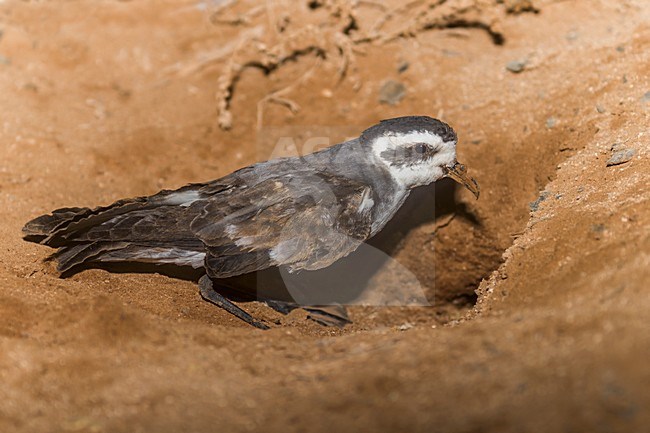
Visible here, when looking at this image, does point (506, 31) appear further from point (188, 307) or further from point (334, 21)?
point (188, 307)

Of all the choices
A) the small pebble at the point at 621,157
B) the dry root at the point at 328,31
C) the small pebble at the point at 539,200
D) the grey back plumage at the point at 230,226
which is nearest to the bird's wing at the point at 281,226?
the grey back plumage at the point at 230,226

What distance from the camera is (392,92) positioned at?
6.26 metres

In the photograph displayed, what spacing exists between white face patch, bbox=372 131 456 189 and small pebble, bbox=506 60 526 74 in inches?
66.7

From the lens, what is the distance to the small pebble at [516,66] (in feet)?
19.5

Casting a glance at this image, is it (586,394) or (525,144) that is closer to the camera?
(586,394)

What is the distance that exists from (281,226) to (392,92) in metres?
2.51

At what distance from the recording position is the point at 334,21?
6.90 meters

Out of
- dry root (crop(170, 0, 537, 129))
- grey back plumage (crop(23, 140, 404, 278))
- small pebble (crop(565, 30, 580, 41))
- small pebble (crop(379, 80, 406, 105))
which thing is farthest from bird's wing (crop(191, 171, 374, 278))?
small pebble (crop(565, 30, 580, 41))

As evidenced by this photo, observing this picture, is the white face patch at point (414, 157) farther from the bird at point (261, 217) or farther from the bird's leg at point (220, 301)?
the bird's leg at point (220, 301)

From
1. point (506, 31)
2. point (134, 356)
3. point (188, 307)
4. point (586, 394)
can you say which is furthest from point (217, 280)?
point (506, 31)

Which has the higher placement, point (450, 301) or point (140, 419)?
point (140, 419)

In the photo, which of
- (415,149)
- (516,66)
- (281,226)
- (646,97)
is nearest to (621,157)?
(646,97)

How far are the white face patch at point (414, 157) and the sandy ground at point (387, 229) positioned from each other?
0.74 meters

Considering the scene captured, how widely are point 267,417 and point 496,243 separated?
3.23 m
